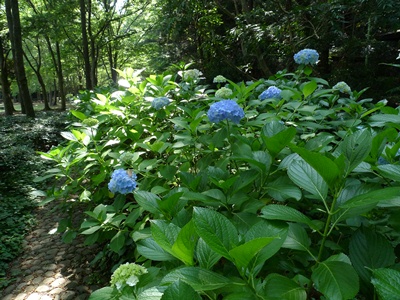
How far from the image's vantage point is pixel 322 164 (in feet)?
2.35

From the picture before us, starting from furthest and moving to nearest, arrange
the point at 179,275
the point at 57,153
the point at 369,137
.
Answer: the point at 57,153
the point at 369,137
the point at 179,275

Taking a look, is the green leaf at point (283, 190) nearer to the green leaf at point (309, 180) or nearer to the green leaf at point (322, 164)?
the green leaf at point (309, 180)

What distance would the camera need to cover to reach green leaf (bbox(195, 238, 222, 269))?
2.39 feet

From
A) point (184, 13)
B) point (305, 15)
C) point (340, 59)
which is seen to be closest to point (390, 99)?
point (340, 59)

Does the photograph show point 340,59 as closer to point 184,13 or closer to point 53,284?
point 184,13

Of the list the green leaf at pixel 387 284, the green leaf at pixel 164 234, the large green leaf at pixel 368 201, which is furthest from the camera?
the green leaf at pixel 164 234

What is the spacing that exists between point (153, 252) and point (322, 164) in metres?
0.52

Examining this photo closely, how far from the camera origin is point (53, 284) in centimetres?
304

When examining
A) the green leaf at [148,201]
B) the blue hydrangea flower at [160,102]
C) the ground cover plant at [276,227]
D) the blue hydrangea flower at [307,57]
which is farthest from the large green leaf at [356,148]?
the blue hydrangea flower at [307,57]

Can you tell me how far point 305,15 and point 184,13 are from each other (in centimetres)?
362

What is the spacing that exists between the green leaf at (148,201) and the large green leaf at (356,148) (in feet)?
2.01

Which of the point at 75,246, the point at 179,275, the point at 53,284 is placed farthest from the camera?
the point at 75,246

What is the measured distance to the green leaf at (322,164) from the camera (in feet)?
2.30

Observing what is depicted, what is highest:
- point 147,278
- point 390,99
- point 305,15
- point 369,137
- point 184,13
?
point 184,13
